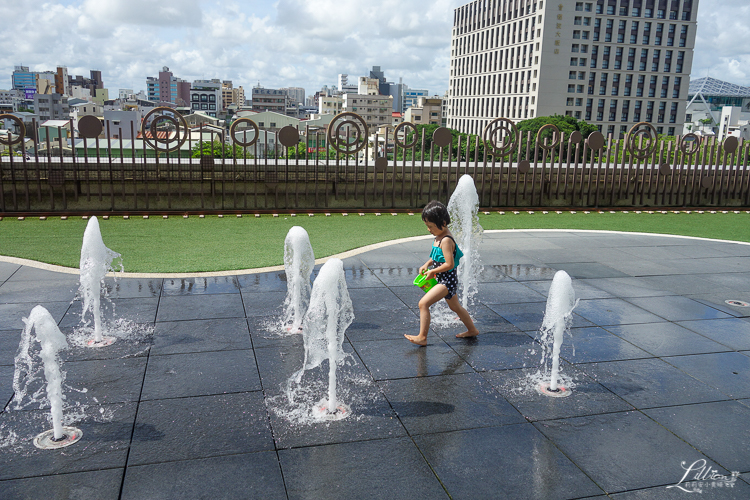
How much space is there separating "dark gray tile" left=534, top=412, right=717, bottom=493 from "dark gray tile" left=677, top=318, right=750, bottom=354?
2262 millimetres

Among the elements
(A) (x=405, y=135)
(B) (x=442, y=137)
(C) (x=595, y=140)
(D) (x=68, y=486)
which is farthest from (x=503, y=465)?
(C) (x=595, y=140)

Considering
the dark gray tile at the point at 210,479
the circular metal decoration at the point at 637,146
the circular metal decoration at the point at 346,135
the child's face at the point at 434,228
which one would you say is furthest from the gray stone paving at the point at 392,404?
the circular metal decoration at the point at 637,146

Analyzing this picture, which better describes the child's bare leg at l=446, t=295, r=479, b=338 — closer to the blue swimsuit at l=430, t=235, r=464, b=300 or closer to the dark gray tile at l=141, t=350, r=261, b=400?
the blue swimsuit at l=430, t=235, r=464, b=300

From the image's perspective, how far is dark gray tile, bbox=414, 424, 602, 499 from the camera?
3.38 m

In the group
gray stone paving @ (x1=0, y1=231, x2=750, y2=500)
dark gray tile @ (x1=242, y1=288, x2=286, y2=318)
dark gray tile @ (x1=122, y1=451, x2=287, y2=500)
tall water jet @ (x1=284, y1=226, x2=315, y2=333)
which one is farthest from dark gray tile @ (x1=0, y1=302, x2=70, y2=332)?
dark gray tile @ (x1=122, y1=451, x2=287, y2=500)

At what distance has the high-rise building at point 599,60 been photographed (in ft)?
300

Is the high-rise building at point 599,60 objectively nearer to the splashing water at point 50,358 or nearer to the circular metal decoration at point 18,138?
the circular metal decoration at point 18,138

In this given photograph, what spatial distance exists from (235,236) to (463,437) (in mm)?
7681

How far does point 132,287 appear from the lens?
23.9 ft

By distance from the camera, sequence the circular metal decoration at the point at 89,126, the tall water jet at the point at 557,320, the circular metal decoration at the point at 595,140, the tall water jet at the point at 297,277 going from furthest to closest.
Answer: the circular metal decoration at the point at 595,140, the circular metal decoration at the point at 89,126, the tall water jet at the point at 297,277, the tall water jet at the point at 557,320

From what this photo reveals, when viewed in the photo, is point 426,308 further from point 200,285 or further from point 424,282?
point 200,285

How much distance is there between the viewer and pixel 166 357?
516 cm

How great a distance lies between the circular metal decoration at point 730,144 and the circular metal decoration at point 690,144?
832 millimetres

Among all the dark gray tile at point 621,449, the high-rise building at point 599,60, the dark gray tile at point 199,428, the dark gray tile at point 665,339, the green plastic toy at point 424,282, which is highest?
the high-rise building at point 599,60
